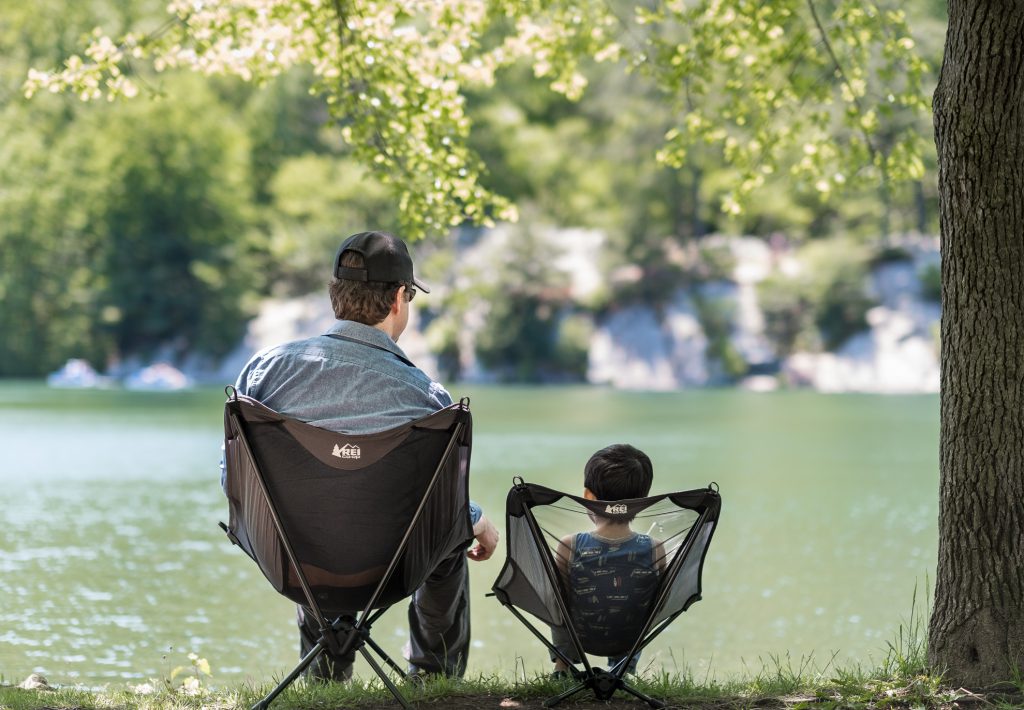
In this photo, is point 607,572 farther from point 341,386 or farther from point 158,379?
point 158,379

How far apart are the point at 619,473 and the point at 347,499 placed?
0.76m

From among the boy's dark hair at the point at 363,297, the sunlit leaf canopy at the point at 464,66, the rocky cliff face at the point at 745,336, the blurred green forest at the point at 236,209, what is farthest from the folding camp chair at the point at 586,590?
the blurred green forest at the point at 236,209

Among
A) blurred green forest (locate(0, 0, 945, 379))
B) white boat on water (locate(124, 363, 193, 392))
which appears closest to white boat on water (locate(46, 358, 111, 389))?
blurred green forest (locate(0, 0, 945, 379))

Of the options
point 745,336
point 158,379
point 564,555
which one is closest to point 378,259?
point 564,555

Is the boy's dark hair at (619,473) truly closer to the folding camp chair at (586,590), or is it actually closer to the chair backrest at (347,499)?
the folding camp chair at (586,590)

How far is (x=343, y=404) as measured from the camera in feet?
10.9

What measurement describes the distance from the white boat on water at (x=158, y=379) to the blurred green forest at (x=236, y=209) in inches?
69.7

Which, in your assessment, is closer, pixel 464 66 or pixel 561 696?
pixel 561 696

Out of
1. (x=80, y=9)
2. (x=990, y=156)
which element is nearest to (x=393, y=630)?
(x=990, y=156)

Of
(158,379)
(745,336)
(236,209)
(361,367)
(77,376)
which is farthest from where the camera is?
(236,209)

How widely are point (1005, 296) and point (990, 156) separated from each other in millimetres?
389

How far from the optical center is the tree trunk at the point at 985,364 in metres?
3.48

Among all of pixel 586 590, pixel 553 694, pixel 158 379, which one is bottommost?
pixel 553 694

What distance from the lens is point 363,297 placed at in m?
3.46
